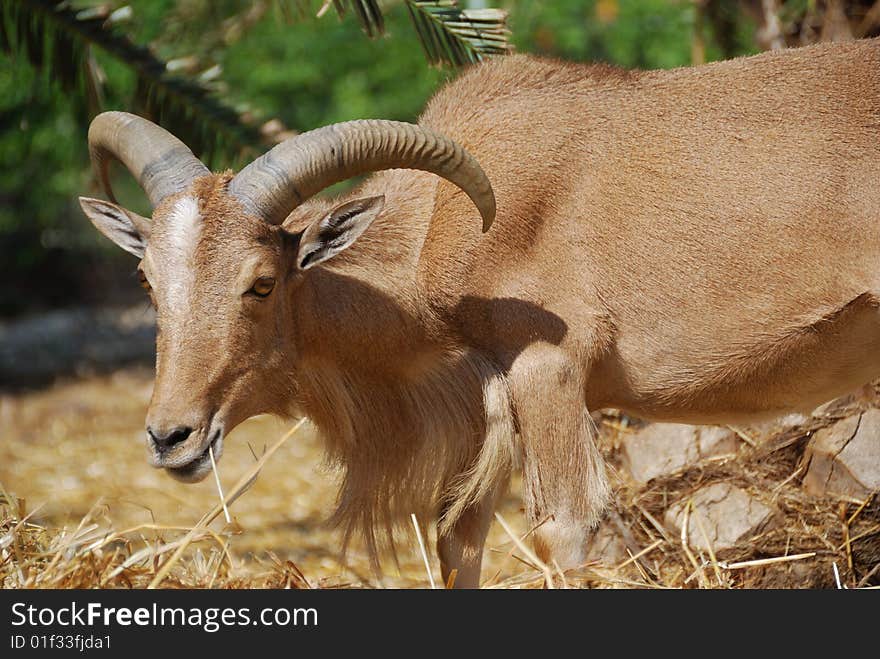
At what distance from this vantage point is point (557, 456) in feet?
17.9

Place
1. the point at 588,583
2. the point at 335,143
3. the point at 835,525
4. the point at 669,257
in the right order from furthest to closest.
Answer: the point at 835,525 → the point at 588,583 → the point at 669,257 → the point at 335,143

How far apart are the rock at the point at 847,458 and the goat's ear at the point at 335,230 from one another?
129 inches

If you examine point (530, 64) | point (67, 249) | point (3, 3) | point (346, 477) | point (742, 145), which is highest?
point (3, 3)

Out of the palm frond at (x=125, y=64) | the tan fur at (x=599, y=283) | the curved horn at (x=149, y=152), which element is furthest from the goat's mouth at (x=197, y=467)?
the palm frond at (x=125, y=64)

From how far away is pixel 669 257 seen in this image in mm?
5539

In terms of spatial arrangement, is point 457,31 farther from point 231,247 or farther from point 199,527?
point 199,527

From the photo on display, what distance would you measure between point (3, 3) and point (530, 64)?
3.84m

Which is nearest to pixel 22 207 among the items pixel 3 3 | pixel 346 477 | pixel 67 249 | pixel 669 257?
pixel 67 249

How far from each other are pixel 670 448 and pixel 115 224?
388cm

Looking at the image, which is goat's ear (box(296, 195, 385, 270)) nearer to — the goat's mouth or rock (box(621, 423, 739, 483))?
the goat's mouth

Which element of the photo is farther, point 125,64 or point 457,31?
point 125,64

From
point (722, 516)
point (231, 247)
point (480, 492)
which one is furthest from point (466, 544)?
point (231, 247)

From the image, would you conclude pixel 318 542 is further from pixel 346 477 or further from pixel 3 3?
pixel 3 3

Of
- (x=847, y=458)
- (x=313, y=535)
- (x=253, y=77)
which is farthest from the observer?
(x=253, y=77)
